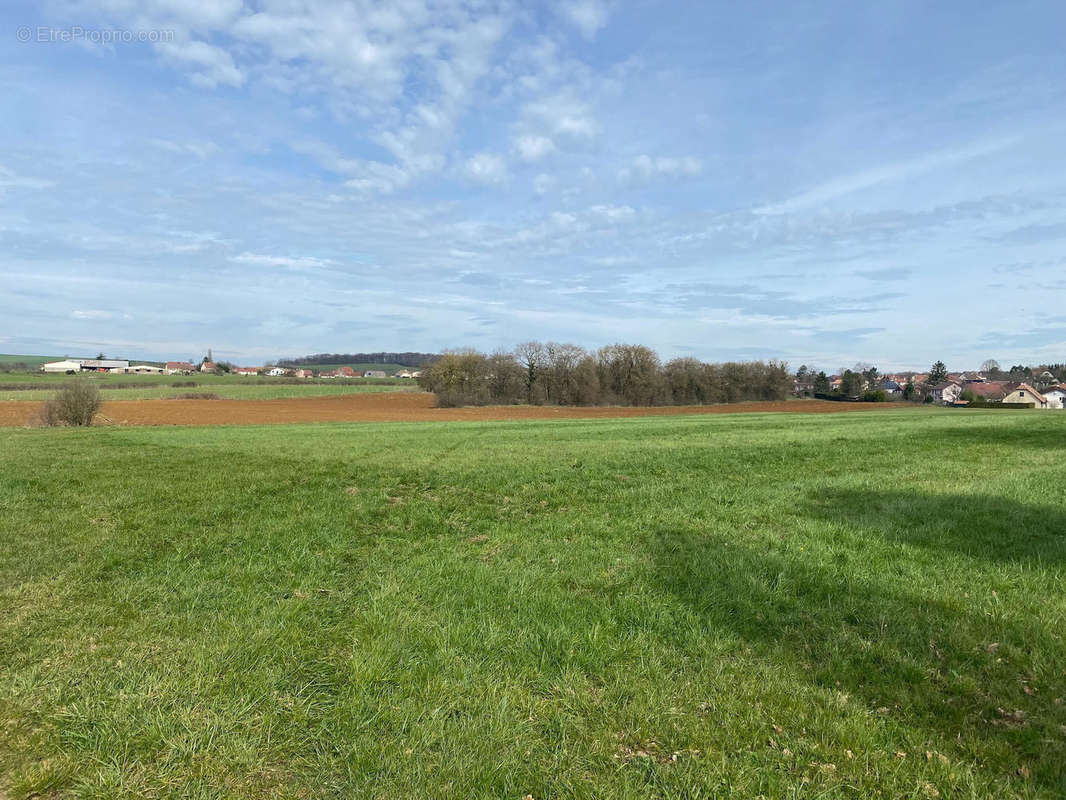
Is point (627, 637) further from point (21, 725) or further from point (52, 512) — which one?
point (52, 512)

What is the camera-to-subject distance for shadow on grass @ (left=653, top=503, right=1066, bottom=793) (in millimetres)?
3736

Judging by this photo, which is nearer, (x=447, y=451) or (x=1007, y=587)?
(x=1007, y=587)

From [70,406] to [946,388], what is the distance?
512ft

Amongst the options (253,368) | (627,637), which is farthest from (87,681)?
(253,368)

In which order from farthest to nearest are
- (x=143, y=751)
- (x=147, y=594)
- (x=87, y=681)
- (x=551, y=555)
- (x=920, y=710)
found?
(x=551, y=555) → (x=147, y=594) → (x=87, y=681) → (x=920, y=710) → (x=143, y=751)

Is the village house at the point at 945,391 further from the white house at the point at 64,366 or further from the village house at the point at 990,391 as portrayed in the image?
the white house at the point at 64,366

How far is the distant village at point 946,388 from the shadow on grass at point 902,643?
9550 cm

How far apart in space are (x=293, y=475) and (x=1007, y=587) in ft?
39.8

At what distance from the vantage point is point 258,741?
3654 millimetres

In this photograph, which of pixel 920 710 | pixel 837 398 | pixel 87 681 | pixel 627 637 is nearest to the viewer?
pixel 920 710

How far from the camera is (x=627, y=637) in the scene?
514 cm

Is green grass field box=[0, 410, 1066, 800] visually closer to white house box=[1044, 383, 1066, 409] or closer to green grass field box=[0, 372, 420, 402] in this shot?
green grass field box=[0, 372, 420, 402]

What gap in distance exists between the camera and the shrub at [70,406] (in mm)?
30344

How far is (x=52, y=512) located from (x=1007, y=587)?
45.1 ft
